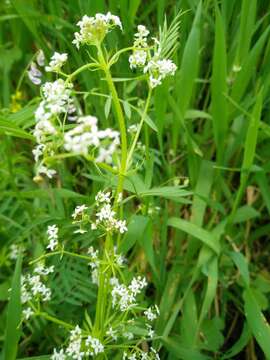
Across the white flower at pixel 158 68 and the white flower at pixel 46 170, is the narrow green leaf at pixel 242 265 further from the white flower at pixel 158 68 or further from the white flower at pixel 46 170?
the white flower at pixel 46 170

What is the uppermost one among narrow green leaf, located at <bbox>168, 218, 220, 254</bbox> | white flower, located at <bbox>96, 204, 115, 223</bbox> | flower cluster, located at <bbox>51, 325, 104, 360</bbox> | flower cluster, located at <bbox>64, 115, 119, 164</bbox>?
flower cluster, located at <bbox>64, 115, 119, 164</bbox>

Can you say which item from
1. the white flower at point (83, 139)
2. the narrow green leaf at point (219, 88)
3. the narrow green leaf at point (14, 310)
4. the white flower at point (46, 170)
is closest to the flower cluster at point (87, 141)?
the white flower at point (83, 139)

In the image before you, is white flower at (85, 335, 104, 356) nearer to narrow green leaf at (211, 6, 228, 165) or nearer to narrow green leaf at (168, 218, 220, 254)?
narrow green leaf at (168, 218, 220, 254)

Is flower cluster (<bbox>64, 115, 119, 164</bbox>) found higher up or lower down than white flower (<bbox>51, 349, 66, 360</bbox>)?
higher up

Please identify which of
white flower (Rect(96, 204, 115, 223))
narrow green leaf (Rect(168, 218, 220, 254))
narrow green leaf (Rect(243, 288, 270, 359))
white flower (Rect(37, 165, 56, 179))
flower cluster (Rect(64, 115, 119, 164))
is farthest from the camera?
narrow green leaf (Rect(168, 218, 220, 254))

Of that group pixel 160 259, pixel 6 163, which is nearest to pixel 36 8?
pixel 6 163

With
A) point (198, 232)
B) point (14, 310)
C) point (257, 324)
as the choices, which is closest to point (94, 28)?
point (14, 310)

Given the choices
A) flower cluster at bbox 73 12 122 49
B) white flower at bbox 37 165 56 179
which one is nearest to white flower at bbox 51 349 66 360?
white flower at bbox 37 165 56 179

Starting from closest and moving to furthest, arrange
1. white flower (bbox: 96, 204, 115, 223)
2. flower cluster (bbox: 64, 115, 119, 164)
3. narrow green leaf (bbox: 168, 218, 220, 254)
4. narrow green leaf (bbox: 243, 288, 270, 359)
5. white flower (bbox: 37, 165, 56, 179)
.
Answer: flower cluster (bbox: 64, 115, 119, 164), white flower (bbox: 37, 165, 56, 179), white flower (bbox: 96, 204, 115, 223), narrow green leaf (bbox: 243, 288, 270, 359), narrow green leaf (bbox: 168, 218, 220, 254)

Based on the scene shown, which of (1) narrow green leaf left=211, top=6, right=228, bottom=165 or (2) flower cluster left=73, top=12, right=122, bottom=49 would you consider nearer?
(2) flower cluster left=73, top=12, right=122, bottom=49
